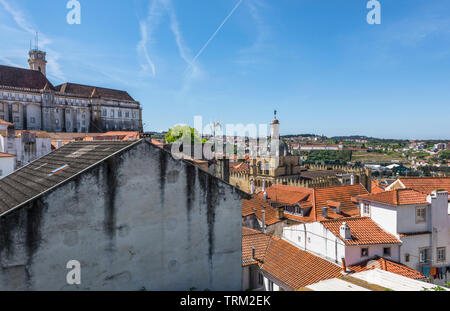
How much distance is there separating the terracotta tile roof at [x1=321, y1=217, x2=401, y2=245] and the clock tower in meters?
120

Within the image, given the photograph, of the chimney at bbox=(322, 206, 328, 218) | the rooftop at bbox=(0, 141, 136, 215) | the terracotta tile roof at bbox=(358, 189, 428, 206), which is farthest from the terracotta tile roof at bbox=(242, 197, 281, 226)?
the rooftop at bbox=(0, 141, 136, 215)

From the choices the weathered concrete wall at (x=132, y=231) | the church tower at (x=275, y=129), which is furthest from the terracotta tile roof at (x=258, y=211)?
the church tower at (x=275, y=129)

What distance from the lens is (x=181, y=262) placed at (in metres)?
9.30

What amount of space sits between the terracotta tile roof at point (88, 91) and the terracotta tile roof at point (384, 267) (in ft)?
349

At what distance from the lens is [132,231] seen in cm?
850

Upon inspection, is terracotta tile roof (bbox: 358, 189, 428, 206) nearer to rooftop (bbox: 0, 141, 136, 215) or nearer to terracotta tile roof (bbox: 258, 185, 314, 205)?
terracotta tile roof (bbox: 258, 185, 314, 205)

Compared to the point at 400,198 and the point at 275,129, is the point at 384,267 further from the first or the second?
the point at 275,129

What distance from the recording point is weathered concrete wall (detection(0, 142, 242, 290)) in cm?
707

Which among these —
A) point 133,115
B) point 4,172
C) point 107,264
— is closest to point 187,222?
point 107,264

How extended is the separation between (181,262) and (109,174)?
357 cm

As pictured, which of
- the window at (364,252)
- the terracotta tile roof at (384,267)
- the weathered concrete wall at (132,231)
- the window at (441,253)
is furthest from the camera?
the window at (441,253)

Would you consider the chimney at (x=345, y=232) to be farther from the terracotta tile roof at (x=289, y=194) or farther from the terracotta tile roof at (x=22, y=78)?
the terracotta tile roof at (x=22, y=78)

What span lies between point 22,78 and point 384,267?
360 feet

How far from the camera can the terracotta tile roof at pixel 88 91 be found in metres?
104
